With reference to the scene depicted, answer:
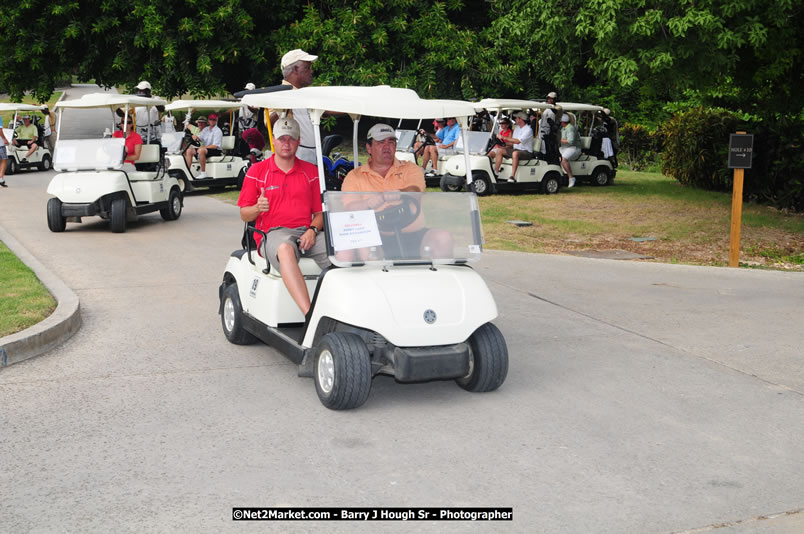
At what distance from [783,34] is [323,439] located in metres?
10.4

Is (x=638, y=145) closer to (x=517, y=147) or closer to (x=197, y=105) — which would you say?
(x=517, y=147)

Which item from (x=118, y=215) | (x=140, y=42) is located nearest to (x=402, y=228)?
(x=118, y=215)

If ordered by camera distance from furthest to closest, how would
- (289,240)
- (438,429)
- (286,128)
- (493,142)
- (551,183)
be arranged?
(551,183) → (493,142) → (286,128) → (289,240) → (438,429)

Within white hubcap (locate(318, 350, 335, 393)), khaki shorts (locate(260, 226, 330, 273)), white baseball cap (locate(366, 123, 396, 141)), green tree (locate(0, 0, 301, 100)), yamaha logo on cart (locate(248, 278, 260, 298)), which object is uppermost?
green tree (locate(0, 0, 301, 100))

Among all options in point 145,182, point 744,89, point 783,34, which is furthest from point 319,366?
point 744,89

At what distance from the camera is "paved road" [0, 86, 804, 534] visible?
3904 millimetres

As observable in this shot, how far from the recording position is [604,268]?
10266mm

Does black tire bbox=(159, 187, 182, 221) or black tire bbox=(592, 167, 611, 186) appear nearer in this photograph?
black tire bbox=(159, 187, 182, 221)

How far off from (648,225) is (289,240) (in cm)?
958

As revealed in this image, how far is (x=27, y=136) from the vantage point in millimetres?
23812

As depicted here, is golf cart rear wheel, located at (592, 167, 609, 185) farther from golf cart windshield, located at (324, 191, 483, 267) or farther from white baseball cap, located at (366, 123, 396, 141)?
golf cart windshield, located at (324, 191, 483, 267)

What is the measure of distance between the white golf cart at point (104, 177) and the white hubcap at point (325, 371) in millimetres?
8101

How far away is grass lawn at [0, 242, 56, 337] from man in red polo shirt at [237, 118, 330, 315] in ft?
6.11

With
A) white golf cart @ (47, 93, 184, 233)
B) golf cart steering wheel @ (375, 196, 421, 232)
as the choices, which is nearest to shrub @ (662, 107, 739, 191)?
white golf cart @ (47, 93, 184, 233)
